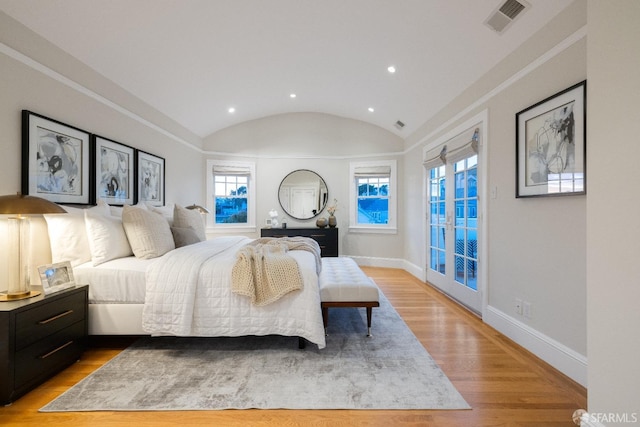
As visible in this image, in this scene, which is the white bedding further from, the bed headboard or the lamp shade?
the lamp shade

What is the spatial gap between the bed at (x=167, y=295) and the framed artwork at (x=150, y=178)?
1.46 metres

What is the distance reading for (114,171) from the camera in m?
3.30

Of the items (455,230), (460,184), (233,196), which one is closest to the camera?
(460,184)

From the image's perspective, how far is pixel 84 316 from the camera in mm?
2248

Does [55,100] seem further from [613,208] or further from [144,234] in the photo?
[613,208]

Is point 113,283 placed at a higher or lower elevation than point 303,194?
lower

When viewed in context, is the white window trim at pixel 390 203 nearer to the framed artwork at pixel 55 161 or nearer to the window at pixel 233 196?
the window at pixel 233 196

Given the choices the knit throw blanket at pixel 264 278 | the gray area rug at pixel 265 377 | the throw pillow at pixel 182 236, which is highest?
the throw pillow at pixel 182 236

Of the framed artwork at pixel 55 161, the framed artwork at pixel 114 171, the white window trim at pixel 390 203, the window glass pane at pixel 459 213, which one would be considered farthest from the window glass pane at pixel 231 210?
the window glass pane at pixel 459 213

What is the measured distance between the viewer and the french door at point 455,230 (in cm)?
334

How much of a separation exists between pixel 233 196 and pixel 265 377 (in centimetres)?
445

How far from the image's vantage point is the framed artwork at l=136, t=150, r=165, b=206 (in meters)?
3.79

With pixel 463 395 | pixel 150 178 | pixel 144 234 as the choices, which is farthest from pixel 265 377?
pixel 150 178

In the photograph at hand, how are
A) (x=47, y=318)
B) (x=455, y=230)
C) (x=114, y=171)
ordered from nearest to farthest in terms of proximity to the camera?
(x=47, y=318)
(x=114, y=171)
(x=455, y=230)
